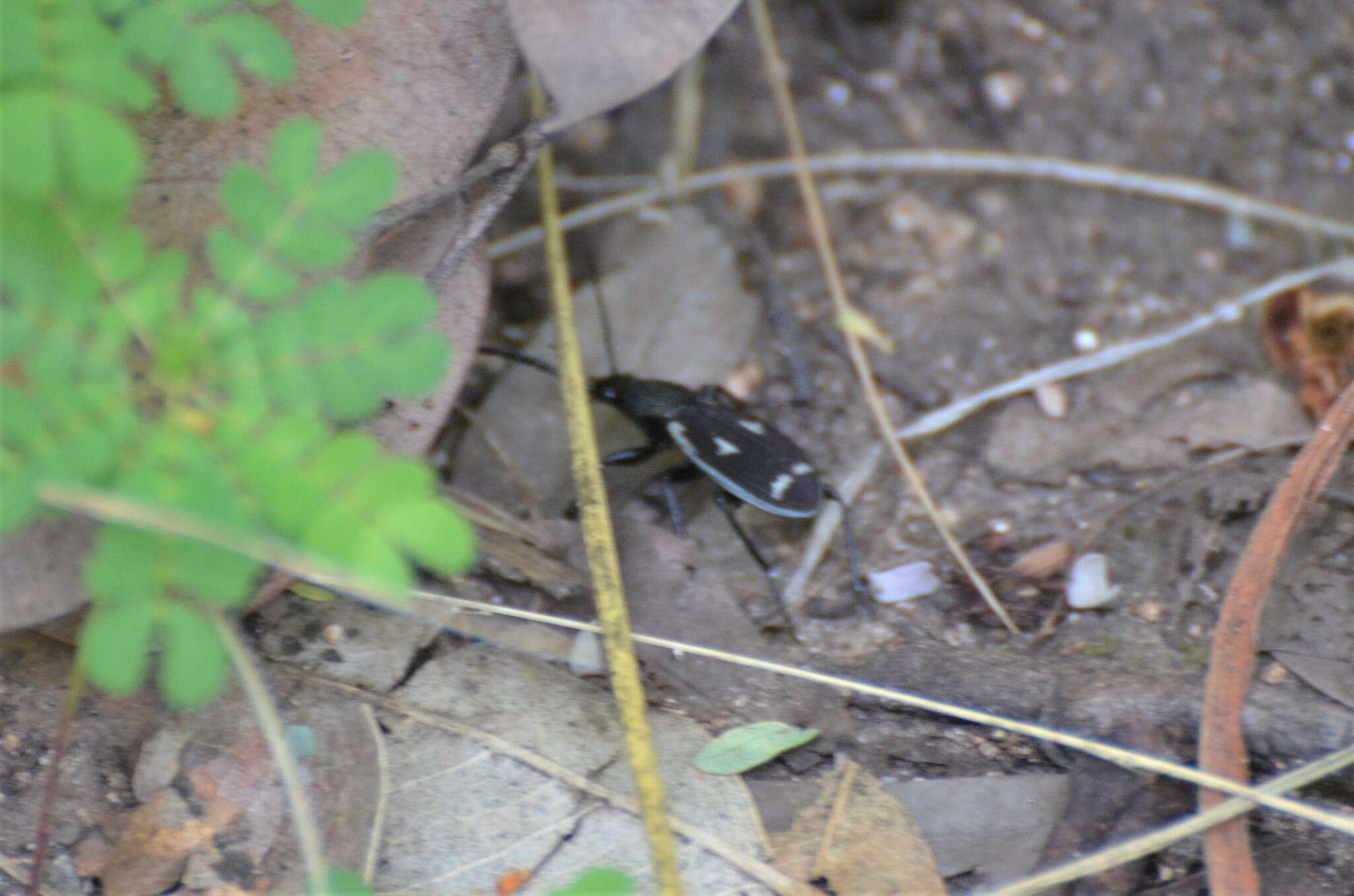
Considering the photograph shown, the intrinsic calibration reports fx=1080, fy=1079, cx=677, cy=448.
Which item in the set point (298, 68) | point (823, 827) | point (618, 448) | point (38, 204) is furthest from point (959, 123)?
point (38, 204)

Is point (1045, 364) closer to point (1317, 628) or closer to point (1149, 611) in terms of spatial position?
point (1149, 611)

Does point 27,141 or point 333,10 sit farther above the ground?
point 333,10

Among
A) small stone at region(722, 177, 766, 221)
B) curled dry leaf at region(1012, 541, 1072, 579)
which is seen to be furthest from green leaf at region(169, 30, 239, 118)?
curled dry leaf at region(1012, 541, 1072, 579)

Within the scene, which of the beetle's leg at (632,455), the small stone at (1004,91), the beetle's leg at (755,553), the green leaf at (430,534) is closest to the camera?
the green leaf at (430,534)

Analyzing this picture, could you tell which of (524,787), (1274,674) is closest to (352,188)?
(524,787)

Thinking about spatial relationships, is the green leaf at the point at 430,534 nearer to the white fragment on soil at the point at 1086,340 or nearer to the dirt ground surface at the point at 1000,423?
the dirt ground surface at the point at 1000,423

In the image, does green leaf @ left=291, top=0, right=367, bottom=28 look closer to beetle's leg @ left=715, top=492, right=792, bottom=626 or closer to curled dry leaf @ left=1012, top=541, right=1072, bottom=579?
beetle's leg @ left=715, top=492, right=792, bottom=626

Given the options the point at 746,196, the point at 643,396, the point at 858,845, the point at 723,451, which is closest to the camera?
the point at 858,845

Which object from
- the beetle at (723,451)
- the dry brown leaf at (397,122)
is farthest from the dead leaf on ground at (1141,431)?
the dry brown leaf at (397,122)
